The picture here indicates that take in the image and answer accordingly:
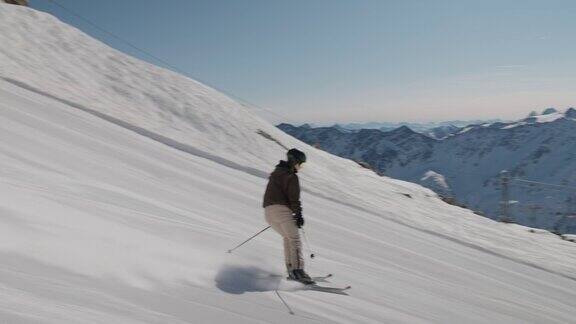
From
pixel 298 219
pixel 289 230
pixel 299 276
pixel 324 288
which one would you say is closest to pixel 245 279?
pixel 299 276

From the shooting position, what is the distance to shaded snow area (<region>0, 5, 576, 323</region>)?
5371 mm

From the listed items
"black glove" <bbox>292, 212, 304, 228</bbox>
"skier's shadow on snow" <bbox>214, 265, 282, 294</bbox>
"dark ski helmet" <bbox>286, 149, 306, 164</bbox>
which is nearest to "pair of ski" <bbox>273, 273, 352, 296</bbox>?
"skier's shadow on snow" <bbox>214, 265, 282, 294</bbox>

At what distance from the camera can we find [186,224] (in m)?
8.90

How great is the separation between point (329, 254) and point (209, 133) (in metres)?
9.72

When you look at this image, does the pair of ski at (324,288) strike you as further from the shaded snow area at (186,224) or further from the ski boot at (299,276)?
the shaded snow area at (186,224)

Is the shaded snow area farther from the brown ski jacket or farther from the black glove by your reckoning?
the brown ski jacket

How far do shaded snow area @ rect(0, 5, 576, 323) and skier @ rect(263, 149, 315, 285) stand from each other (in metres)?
0.33

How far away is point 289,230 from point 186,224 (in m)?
2.32

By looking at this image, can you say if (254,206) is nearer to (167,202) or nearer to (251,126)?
(167,202)

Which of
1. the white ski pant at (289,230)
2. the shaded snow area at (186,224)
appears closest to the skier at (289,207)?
the white ski pant at (289,230)

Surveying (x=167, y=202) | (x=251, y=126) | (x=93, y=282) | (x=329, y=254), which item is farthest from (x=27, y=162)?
(x=251, y=126)

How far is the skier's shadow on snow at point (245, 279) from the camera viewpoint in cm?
657

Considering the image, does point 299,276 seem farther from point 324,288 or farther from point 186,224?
point 186,224

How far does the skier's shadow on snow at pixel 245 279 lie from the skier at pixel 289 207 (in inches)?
14.2
